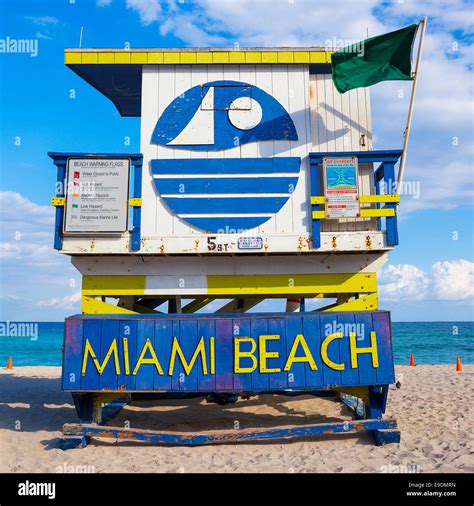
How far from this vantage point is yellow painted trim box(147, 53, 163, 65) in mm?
8711

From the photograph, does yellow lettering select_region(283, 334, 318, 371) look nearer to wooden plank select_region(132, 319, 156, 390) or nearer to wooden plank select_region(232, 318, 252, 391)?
wooden plank select_region(232, 318, 252, 391)

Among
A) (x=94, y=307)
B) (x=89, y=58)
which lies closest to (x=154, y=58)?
(x=89, y=58)

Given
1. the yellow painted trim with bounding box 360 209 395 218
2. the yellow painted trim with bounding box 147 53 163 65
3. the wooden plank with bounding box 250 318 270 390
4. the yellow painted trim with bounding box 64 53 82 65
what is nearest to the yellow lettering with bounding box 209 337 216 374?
the wooden plank with bounding box 250 318 270 390

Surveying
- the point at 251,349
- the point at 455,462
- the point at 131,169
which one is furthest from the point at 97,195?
the point at 455,462

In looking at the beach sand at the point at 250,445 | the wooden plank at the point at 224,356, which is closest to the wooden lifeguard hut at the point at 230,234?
the wooden plank at the point at 224,356

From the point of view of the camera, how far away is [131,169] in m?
8.16

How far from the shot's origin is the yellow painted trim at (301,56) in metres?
8.73

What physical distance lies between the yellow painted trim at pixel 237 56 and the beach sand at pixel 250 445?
24.0 feet

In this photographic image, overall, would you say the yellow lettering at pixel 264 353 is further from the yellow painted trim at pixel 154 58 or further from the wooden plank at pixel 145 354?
the yellow painted trim at pixel 154 58

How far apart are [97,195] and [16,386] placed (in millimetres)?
9332

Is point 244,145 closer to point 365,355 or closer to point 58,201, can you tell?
point 58,201

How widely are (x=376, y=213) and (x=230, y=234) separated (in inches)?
106
